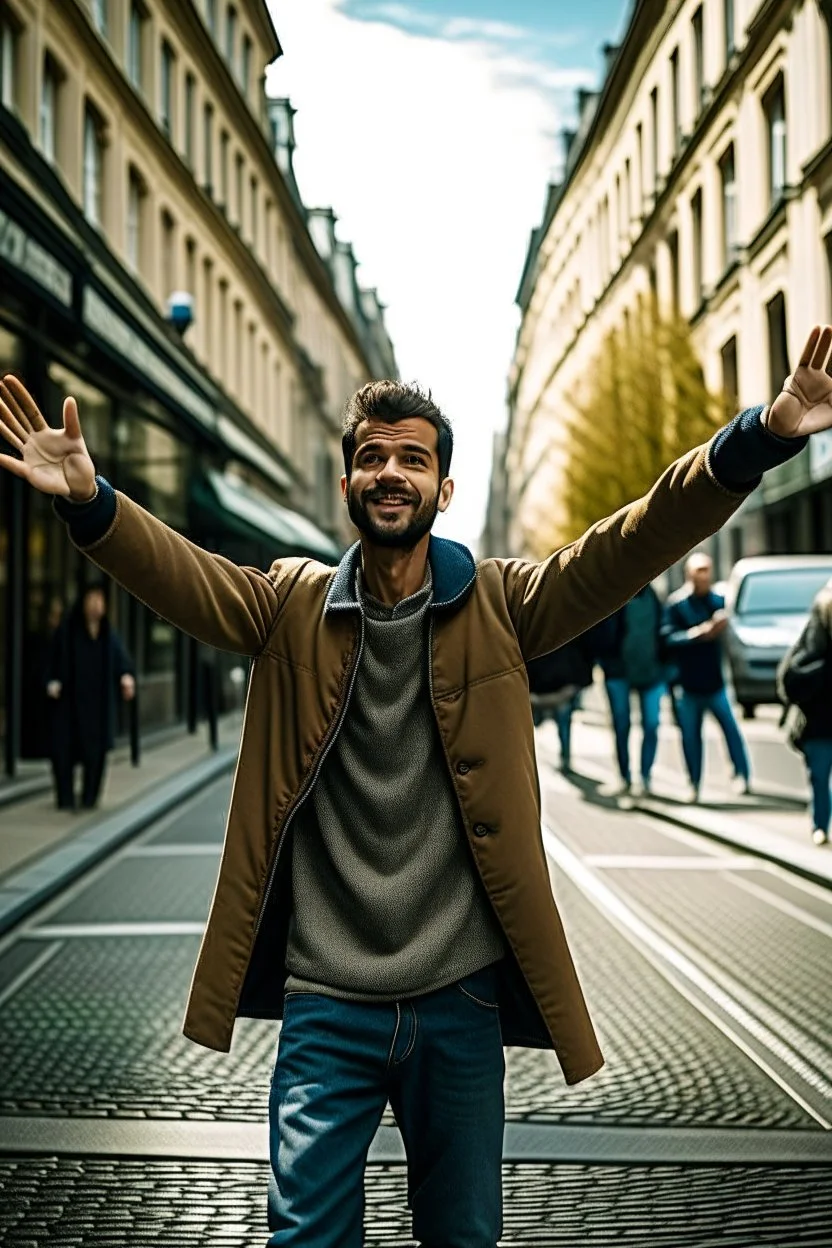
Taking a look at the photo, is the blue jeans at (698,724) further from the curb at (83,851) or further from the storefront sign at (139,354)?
the storefront sign at (139,354)

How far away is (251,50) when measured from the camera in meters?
34.7

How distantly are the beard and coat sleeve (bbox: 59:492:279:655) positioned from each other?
24 cm

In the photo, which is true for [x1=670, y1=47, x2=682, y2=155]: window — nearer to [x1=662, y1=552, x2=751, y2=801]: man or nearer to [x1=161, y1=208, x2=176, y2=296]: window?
[x1=161, y1=208, x2=176, y2=296]: window

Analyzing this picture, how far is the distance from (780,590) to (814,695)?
42.8 ft

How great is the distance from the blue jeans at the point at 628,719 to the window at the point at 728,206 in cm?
2196

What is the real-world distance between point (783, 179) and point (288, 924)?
28855 mm

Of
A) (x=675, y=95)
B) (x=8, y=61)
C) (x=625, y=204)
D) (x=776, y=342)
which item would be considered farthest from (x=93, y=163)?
(x=625, y=204)

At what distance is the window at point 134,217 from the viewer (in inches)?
905

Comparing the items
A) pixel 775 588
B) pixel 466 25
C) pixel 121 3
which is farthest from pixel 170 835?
pixel 121 3

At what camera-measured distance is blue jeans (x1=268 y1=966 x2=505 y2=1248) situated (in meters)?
2.52

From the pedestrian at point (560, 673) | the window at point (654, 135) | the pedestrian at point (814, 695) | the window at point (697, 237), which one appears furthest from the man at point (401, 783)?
the window at point (654, 135)

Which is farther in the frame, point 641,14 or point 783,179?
point 641,14

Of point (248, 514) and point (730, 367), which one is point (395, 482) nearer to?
point (248, 514)

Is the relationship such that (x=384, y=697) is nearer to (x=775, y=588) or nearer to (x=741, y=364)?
(x=775, y=588)
